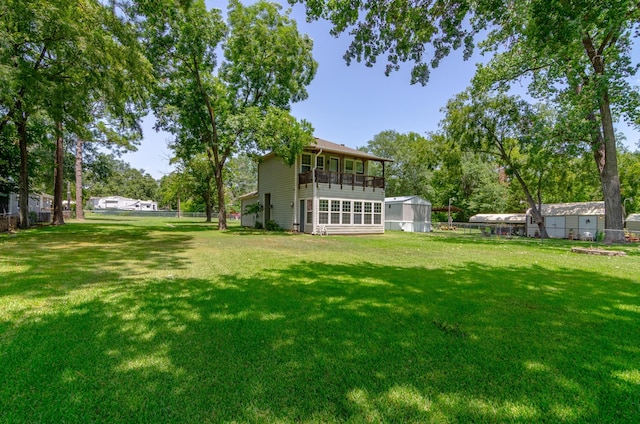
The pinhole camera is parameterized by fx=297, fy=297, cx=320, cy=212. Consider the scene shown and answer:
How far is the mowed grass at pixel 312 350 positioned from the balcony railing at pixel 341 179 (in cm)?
1307

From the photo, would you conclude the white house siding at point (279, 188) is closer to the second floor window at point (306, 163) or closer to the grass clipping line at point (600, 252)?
the second floor window at point (306, 163)

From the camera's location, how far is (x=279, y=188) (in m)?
21.5

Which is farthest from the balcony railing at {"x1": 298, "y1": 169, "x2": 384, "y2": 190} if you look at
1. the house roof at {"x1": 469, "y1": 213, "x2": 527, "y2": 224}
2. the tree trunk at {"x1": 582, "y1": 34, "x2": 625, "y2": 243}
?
the house roof at {"x1": 469, "y1": 213, "x2": 527, "y2": 224}

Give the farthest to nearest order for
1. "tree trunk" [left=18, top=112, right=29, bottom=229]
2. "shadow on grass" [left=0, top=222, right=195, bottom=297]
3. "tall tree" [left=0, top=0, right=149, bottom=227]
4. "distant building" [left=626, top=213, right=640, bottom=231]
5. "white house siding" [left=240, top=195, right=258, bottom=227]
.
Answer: "distant building" [left=626, top=213, right=640, bottom=231] → "white house siding" [left=240, top=195, right=258, bottom=227] → "tree trunk" [left=18, top=112, right=29, bottom=229] → "tall tree" [left=0, top=0, right=149, bottom=227] → "shadow on grass" [left=0, top=222, right=195, bottom=297]

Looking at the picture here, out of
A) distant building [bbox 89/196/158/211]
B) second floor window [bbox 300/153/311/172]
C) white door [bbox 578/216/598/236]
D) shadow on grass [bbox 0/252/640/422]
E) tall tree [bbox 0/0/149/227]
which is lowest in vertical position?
shadow on grass [bbox 0/252/640/422]

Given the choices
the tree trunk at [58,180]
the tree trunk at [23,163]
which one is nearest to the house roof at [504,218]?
the tree trunk at [23,163]

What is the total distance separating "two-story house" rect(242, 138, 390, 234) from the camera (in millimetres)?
18647

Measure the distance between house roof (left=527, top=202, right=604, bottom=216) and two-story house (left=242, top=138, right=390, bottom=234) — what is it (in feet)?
48.8

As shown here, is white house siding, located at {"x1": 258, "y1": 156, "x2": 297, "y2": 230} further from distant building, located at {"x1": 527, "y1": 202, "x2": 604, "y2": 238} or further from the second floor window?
distant building, located at {"x1": 527, "y1": 202, "x2": 604, "y2": 238}

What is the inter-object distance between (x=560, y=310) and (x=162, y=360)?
16.7 feet

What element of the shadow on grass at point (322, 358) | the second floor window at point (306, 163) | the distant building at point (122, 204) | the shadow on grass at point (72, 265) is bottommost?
the shadow on grass at point (322, 358)

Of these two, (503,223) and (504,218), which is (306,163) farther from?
(504,218)

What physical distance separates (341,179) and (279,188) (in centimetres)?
493

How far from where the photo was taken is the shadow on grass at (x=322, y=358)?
6.81 feet
